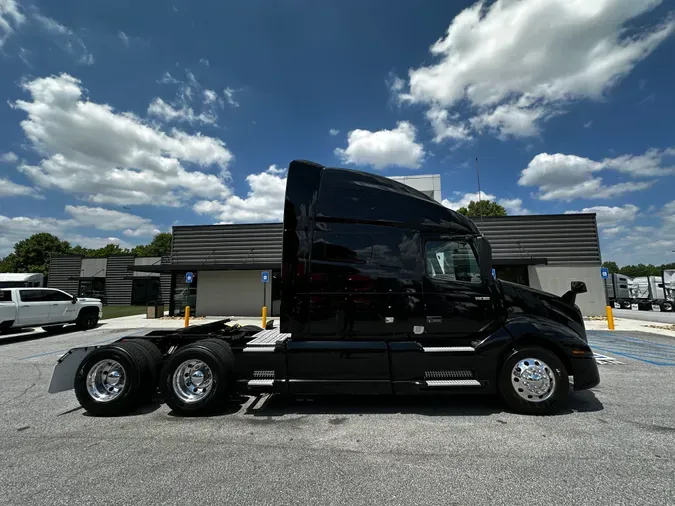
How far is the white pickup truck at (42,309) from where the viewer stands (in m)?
11.6

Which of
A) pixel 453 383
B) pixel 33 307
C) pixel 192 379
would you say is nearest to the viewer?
pixel 453 383

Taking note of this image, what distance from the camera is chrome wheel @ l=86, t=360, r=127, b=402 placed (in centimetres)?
468

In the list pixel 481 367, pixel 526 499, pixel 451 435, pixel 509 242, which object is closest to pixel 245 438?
pixel 451 435

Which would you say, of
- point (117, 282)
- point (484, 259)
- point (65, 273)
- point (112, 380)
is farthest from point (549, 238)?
point (65, 273)

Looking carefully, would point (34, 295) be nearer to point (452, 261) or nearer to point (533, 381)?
point (452, 261)

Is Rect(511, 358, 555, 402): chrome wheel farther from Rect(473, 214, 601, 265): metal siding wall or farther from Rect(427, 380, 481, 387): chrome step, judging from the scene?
Rect(473, 214, 601, 265): metal siding wall

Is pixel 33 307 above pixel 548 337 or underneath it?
above

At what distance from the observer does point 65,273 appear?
3325 centimetres

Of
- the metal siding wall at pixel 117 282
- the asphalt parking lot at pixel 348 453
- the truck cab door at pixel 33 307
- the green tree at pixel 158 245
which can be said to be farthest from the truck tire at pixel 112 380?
the green tree at pixel 158 245

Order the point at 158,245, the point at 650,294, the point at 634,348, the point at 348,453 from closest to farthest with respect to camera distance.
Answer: the point at 348,453, the point at 634,348, the point at 650,294, the point at 158,245

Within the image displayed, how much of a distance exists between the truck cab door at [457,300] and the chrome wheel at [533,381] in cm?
67

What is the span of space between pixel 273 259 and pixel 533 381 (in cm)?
1742

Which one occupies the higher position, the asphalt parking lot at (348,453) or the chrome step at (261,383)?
the chrome step at (261,383)

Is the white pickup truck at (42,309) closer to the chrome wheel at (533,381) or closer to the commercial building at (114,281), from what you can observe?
the chrome wheel at (533,381)
